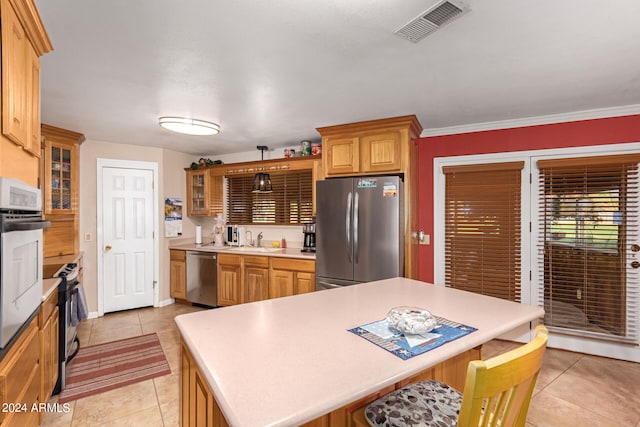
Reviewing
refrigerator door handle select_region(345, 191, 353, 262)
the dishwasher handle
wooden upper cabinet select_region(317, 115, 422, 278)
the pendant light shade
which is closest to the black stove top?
the dishwasher handle

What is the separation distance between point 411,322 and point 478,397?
48 cm

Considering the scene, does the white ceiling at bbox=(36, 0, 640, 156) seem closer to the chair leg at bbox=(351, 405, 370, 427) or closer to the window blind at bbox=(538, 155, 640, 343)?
the window blind at bbox=(538, 155, 640, 343)

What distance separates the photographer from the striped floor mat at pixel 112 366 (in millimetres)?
2649

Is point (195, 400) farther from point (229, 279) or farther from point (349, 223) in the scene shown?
point (229, 279)

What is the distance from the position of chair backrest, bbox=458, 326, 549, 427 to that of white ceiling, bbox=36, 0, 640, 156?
1552mm

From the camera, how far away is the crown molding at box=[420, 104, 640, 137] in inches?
120

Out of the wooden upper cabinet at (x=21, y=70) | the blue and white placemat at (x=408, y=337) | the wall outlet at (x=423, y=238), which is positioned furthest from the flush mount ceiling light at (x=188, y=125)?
the blue and white placemat at (x=408, y=337)

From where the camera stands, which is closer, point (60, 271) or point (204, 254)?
point (60, 271)

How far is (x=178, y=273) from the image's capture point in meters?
4.96

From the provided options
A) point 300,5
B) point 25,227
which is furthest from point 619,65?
point 25,227

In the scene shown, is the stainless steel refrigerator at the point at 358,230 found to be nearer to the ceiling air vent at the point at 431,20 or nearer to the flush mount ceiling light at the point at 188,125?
the flush mount ceiling light at the point at 188,125

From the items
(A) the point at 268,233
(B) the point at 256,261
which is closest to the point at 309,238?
(B) the point at 256,261

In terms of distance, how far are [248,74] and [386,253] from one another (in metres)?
2.07

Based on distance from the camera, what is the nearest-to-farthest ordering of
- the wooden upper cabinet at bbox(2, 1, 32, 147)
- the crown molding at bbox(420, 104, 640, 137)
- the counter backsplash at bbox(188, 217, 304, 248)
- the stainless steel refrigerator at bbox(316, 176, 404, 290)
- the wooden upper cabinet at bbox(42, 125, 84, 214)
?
the wooden upper cabinet at bbox(2, 1, 32, 147) < the crown molding at bbox(420, 104, 640, 137) < the stainless steel refrigerator at bbox(316, 176, 404, 290) < the wooden upper cabinet at bbox(42, 125, 84, 214) < the counter backsplash at bbox(188, 217, 304, 248)
